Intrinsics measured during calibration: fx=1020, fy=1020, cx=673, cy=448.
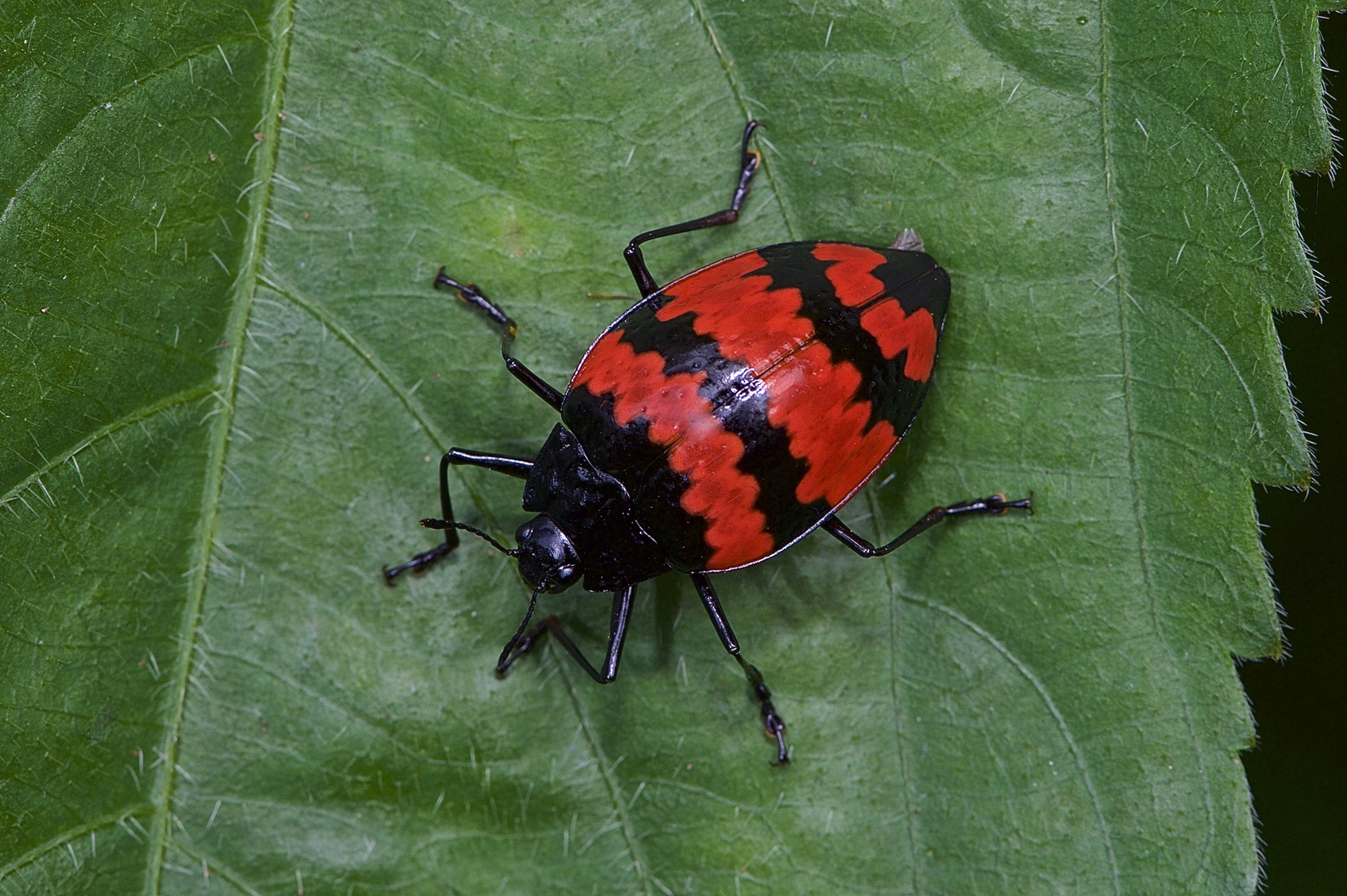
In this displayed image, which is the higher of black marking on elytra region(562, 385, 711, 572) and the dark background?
black marking on elytra region(562, 385, 711, 572)

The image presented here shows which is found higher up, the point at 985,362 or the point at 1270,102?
the point at 1270,102

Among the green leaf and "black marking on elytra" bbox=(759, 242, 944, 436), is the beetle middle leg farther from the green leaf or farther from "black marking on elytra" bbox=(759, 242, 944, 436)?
"black marking on elytra" bbox=(759, 242, 944, 436)

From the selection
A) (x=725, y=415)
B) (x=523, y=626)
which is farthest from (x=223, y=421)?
(x=725, y=415)

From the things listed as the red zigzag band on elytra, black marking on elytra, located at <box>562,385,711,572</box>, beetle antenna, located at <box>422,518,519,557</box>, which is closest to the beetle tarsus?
beetle antenna, located at <box>422,518,519,557</box>

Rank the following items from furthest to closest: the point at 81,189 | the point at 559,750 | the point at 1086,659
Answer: the point at 559,750, the point at 1086,659, the point at 81,189

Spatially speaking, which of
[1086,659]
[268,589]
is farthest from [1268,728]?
[268,589]

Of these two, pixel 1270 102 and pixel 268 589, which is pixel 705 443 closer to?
pixel 268 589

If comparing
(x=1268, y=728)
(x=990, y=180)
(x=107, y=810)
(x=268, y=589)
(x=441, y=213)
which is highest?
(x=441, y=213)
